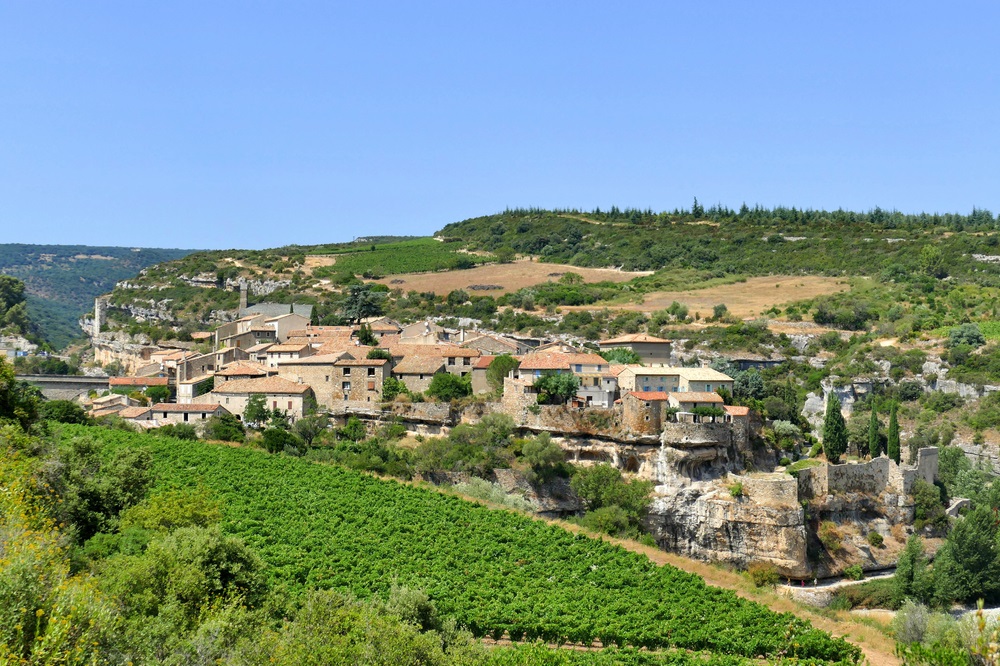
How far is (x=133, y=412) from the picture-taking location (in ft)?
185

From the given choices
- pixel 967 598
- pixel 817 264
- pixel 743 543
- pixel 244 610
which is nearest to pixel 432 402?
pixel 743 543

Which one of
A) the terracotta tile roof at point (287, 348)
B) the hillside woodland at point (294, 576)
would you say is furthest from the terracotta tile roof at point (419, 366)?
the hillside woodland at point (294, 576)

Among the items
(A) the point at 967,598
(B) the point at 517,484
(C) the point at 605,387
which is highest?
(C) the point at 605,387

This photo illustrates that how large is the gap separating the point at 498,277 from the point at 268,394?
6471 cm

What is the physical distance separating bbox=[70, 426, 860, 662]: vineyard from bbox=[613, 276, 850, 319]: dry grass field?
56412 mm

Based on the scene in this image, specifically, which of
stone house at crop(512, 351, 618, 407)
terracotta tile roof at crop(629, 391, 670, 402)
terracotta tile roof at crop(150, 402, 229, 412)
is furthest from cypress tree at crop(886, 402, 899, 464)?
terracotta tile roof at crop(150, 402, 229, 412)

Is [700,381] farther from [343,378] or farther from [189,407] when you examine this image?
[189,407]

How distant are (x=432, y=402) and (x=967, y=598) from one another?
1000 inches

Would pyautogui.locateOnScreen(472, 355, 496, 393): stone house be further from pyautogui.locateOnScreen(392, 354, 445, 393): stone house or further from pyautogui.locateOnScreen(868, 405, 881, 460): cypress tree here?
pyautogui.locateOnScreen(868, 405, 881, 460): cypress tree

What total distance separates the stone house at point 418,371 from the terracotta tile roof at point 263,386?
4.76 metres

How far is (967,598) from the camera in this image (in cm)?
4797

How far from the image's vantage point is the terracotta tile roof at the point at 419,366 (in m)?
57.6

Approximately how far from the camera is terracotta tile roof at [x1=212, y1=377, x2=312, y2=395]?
56.4 metres

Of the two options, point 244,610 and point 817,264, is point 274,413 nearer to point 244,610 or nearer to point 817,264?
point 244,610
